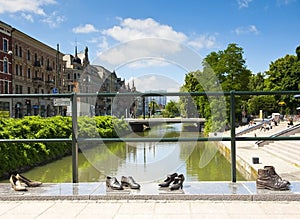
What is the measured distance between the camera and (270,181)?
12.3ft

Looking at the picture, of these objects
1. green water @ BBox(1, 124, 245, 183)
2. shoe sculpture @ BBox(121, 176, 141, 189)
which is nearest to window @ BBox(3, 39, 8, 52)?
green water @ BBox(1, 124, 245, 183)

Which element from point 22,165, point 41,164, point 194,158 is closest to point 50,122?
point 41,164

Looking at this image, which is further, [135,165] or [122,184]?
[135,165]

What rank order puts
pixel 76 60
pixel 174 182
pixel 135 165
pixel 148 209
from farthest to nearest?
pixel 76 60 < pixel 135 165 < pixel 174 182 < pixel 148 209

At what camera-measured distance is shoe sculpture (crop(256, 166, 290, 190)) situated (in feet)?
12.2

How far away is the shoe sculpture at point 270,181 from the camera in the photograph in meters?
3.70

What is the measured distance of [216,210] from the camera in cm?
322

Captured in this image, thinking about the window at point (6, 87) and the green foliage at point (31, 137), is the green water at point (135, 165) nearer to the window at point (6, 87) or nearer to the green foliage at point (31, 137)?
the green foliage at point (31, 137)

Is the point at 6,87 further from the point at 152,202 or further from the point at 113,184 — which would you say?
the point at 152,202

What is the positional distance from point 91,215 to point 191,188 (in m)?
1.22

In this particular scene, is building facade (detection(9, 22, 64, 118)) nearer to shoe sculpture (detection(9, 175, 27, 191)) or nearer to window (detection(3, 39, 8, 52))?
window (detection(3, 39, 8, 52))

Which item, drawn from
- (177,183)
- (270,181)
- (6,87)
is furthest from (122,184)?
(6,87)

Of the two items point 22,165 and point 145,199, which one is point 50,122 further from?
point 145,199

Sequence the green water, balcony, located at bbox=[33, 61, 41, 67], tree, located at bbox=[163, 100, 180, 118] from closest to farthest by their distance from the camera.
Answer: tree, located at bbox=[163, 100, 180, 118] < the green water < balcony, located at bbox=[33, 61, 41, 67]
